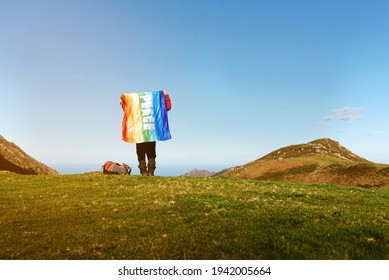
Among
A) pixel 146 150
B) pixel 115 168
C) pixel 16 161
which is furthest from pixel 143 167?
pixel 16 161

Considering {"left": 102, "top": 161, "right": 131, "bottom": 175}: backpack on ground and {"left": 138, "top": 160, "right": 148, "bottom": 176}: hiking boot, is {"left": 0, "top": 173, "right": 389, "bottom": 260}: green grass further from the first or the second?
{"left": 102, "top": 161, "right": 131, "bottom": 175}: backpack on ground

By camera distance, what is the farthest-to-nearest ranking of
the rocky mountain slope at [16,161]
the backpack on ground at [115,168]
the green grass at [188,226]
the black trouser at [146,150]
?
the rocky mountain slope at [16,161] → the backpack on ground at [115,168] → the black trouser at [146,150] → the green grass at [188,226]

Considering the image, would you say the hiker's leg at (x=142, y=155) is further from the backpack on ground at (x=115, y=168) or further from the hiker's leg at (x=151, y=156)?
the backpack on ground at (x=115, y=168)

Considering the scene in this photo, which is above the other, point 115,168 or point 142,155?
point 142,155

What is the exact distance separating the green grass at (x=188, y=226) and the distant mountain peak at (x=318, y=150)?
6840 cm

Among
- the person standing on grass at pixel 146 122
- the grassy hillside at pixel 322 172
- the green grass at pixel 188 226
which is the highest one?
the person standing on grass at pixel 146 122

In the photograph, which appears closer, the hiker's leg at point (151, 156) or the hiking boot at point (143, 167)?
the hiker's leg at point (151, 156)

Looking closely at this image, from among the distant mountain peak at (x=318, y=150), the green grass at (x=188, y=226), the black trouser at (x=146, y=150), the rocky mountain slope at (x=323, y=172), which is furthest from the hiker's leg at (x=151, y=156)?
the distant mountain peak at (x=318, y=150)

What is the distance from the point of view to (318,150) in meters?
83.2

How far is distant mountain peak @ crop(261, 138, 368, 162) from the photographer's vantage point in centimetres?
8161

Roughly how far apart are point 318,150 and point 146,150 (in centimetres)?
6763

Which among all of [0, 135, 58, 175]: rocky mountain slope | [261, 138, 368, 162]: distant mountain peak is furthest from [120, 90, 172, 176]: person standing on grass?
[261, 138, 368, 162]: distant mountain peak

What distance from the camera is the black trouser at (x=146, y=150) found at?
26.5 m

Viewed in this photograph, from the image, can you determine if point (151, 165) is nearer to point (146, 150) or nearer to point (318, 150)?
point (146, 150)
